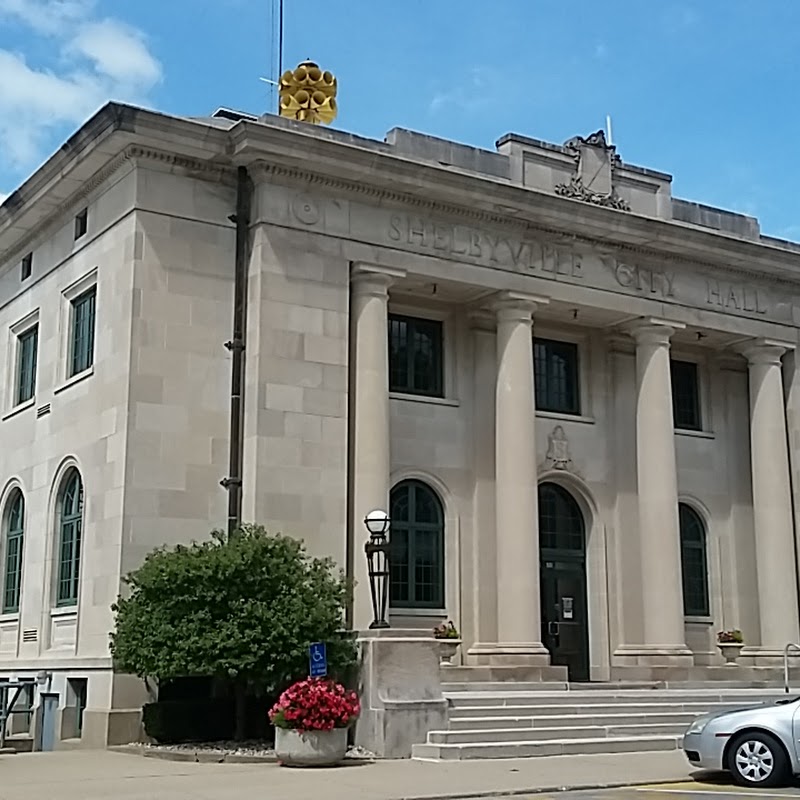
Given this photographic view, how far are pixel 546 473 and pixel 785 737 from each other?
1423 centimetres

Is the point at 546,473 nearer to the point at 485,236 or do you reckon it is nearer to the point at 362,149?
the point at 485,236

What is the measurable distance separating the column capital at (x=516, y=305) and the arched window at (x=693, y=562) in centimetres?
704

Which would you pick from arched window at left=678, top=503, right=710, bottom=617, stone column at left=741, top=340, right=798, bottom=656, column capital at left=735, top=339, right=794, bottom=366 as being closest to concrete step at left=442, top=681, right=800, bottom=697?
stone column at left=741, top=340, right=798, bottom=656

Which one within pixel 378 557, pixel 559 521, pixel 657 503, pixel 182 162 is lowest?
pixel 378 557

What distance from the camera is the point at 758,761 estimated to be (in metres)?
15.0

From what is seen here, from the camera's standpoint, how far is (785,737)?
14.9 meters

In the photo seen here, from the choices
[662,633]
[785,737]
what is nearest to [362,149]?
[662,633]

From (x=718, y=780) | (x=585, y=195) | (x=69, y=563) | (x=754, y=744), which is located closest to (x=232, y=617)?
(x=69, y=563)

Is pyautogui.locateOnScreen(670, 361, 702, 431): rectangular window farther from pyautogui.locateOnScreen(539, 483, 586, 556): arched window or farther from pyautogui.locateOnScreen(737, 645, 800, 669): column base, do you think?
pyautogui.locateOnScreen(737, 645, 800, 669): column base

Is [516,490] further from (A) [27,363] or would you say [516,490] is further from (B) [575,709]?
(A) [27,363]

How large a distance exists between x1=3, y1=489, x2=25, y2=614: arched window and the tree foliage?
743 cm

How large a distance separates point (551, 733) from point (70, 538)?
10542 millimetres

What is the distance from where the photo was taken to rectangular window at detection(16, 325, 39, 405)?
29.0m

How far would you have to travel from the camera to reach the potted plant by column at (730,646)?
2981cm
